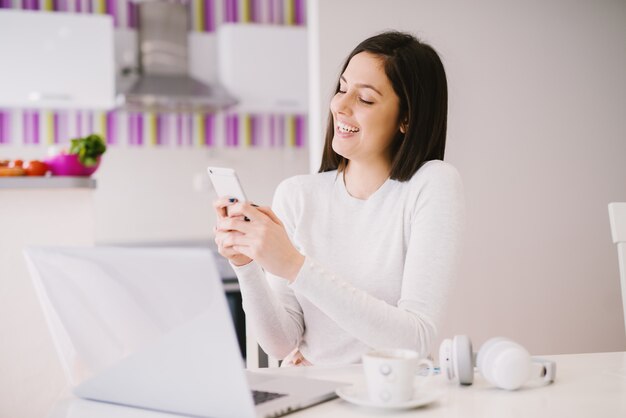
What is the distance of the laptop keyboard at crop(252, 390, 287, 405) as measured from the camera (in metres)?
0.93

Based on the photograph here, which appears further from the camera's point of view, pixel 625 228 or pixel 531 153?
pixel 531 153

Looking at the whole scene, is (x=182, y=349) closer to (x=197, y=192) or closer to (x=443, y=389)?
(x=443, y=389)

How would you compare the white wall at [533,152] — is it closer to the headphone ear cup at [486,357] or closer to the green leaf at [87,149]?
the green leaf at [87,149]

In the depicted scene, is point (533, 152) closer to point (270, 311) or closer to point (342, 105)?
point (342, 105)

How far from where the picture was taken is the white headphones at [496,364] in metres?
1.00

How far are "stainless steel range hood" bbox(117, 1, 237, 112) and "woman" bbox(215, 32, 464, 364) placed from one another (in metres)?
2.97

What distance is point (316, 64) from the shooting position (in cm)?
311

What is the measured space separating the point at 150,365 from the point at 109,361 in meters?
0.09

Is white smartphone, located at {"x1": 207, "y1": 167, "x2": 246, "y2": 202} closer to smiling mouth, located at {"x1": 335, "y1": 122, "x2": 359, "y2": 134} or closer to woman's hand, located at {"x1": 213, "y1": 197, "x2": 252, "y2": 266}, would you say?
woman's hand, located at {"x1": 213, "y1": 197, "x2": 252, "y2": 266}

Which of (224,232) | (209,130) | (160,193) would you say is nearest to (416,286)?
(224,232)

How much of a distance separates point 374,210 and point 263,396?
0.70 meters

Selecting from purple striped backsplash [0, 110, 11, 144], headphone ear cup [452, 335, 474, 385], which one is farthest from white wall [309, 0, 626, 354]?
purple striped backsplash [0, 110, 11, 144]

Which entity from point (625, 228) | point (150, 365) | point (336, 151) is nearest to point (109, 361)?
point (150, 365)

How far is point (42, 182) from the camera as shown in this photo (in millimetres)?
2496
